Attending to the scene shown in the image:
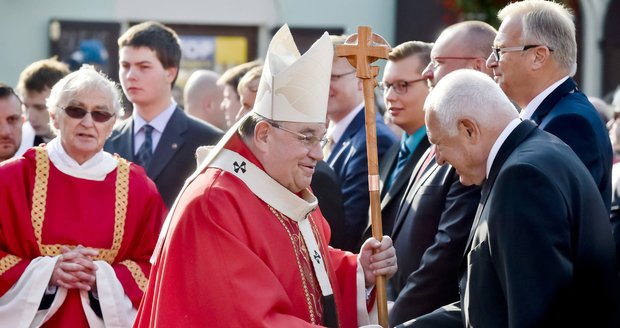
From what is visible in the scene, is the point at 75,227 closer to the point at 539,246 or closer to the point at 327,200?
the point at 327,200

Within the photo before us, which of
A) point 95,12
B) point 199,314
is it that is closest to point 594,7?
point 95,12

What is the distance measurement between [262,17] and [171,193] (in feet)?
29.4

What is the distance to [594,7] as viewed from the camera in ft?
51.9

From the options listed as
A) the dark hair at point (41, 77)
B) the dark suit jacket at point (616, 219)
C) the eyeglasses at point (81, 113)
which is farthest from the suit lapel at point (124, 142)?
the dark suit jacket at point (616, 219)

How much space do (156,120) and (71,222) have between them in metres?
1.55

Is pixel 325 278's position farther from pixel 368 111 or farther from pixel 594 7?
pixel 594 7

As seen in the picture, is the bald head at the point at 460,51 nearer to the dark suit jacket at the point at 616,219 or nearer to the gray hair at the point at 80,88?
the dark suit jacket at the point at 616,219

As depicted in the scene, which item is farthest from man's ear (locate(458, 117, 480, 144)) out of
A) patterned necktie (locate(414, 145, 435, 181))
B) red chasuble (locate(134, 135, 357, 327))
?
patterned necktie (locate(414, 145, 435, 181))

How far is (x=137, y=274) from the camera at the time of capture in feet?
16.8

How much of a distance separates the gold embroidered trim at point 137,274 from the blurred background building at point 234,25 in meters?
8.74

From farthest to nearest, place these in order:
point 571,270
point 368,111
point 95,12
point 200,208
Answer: point 95,12 < point 368,111 < point 200,208 < point 571,270

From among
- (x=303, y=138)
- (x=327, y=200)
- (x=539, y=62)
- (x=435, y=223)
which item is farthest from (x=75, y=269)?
(x=539, y=62)

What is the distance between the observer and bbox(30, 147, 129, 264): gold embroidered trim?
5.02 m

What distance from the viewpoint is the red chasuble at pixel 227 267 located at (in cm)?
395
